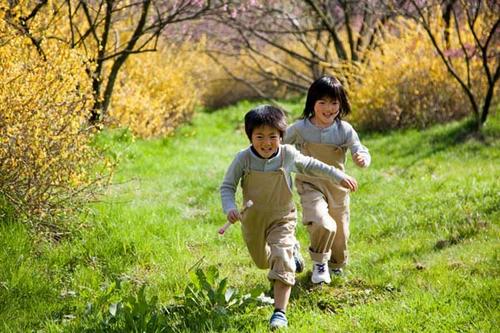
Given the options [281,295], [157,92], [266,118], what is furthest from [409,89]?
[281,295]

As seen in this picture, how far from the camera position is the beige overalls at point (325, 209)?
4.45 meters

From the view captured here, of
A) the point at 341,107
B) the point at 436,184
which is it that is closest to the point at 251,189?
the point at 341,107

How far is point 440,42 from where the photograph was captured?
10594mm

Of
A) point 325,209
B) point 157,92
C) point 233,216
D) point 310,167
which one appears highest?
point 157,92

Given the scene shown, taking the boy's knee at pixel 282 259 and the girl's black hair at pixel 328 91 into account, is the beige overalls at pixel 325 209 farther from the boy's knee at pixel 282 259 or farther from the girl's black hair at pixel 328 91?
the boy's knee at pixel 282 259

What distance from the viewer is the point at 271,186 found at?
4.05 metres

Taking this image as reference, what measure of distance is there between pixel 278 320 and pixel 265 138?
1.00m

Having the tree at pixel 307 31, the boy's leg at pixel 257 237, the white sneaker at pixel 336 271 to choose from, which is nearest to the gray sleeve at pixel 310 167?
the boy's leg at pixel 257 237

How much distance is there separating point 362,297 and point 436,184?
3115mm

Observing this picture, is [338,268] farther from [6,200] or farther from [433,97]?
[433,97]

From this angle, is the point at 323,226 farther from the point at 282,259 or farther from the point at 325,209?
the point at 282,259

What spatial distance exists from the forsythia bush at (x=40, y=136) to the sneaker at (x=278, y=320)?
207cm

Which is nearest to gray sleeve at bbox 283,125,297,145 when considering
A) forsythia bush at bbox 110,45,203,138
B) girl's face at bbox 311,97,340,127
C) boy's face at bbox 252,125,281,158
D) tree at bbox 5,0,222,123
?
girl's face at bbox 311,97,340,127

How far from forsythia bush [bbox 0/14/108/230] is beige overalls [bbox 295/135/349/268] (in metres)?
1.75
